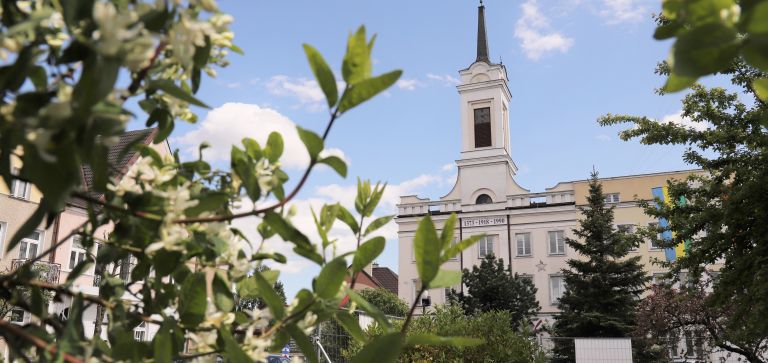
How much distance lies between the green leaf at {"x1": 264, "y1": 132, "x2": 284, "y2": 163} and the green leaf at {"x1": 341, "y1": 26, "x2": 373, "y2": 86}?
36 cm

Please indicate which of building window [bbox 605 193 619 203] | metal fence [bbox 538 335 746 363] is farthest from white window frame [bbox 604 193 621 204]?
metal fence [bbox 538 335 746 363]

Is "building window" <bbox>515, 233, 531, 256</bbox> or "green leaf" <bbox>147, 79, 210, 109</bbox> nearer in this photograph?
"green leaf" <bbox>147, 79, 210, 109</bbox>

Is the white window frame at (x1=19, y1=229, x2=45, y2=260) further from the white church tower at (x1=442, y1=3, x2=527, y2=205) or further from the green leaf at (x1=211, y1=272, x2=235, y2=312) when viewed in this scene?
the white church tower at (x1=442, y1=3, x2=527, y2=205)

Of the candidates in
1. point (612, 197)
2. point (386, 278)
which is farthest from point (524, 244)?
point (386, 278)

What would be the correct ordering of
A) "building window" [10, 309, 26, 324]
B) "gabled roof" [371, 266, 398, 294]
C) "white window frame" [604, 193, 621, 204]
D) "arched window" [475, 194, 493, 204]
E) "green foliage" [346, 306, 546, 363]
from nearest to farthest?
"green foliage" [346, 306, 546, 363], "building window" [10, 309, 26, 324], "white window frame" [604, 193, 621, 204], "arched window" [475, 194, 493, 204], "gabled roof" [371, 266, 398, 294]

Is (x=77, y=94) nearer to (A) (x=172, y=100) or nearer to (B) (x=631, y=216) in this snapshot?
(A) (x=172, y=100)

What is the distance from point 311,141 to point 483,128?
39.6 meters

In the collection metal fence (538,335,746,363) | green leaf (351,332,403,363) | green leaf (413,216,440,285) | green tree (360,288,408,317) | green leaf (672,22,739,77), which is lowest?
metal fence (538,335,746,363)

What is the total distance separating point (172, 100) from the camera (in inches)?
43.4

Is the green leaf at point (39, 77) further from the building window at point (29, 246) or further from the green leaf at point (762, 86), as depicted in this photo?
the building window at point (29, 246)

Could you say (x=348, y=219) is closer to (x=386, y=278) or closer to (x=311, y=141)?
(x=311, y=141)

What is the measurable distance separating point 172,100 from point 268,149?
0.72 feet

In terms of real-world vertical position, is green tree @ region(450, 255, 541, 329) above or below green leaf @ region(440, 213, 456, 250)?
above

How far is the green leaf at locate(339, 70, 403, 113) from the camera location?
35.8 inches
